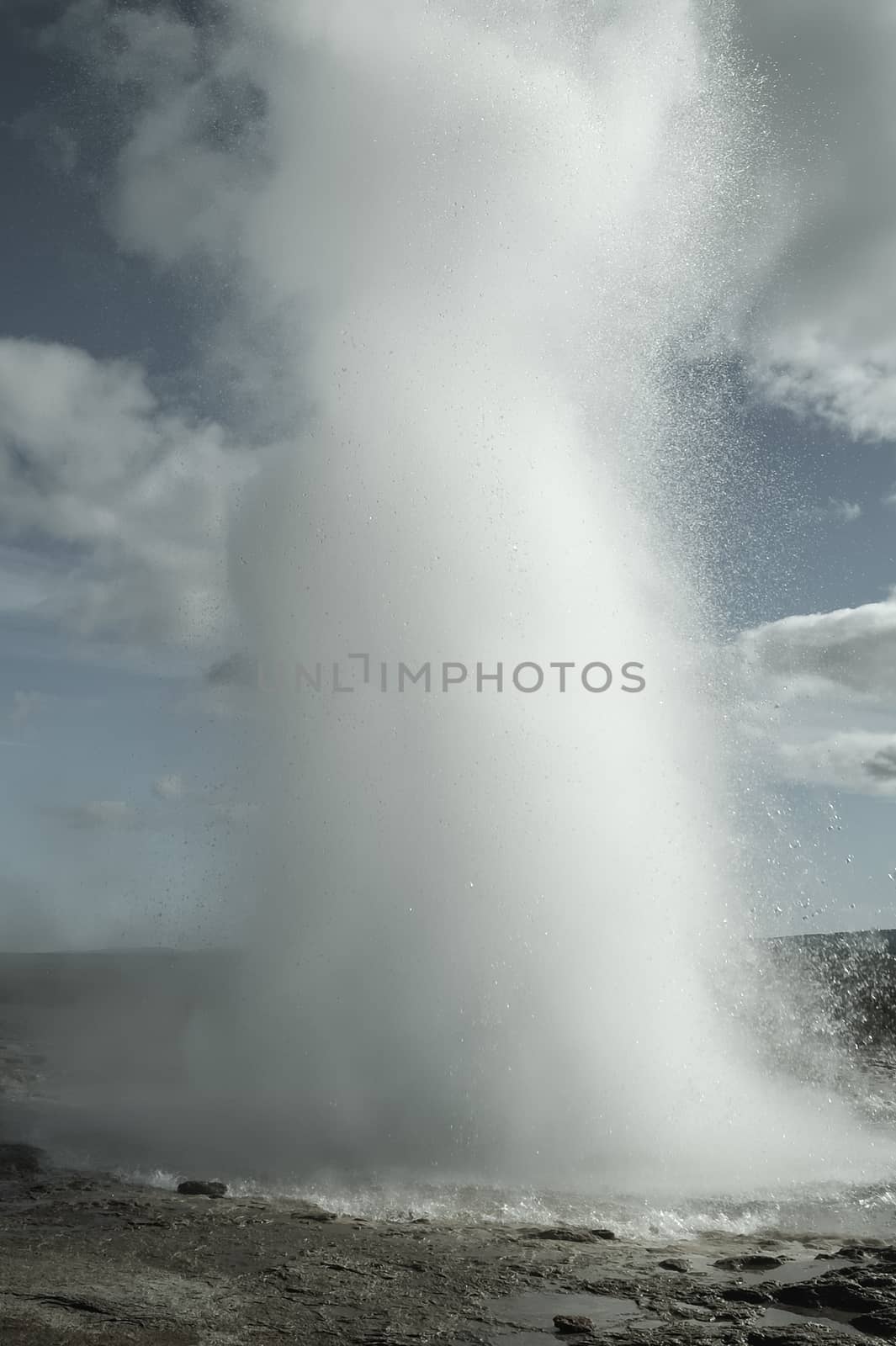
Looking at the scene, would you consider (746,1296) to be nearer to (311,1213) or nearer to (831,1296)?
(831,1296)

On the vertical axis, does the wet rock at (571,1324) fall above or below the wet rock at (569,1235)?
below

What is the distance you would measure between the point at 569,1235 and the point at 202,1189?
4404mm

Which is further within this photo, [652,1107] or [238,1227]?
[652,1107]

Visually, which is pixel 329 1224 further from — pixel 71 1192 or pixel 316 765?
pixel 316 765

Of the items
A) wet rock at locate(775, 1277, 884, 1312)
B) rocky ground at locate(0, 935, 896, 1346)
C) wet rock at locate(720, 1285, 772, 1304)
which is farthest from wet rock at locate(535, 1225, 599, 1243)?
wet rock at locate(775, 1277, 884, 1312)

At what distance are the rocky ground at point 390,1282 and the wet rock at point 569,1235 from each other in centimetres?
2

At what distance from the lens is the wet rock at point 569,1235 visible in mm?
9727

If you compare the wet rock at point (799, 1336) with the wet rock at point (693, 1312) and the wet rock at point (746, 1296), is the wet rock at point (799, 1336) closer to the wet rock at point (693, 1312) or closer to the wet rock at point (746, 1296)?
the wet rock at point (693, 1312)

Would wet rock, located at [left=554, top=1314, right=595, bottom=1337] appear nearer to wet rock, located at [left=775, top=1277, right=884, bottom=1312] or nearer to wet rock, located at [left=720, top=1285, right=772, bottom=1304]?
wet rock, located at [left=720, top=1285, right=772, bottom=1304]

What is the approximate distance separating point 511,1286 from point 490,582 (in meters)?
12.8

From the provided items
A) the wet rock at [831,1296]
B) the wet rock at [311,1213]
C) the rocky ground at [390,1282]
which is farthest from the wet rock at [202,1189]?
the wet rock at [831,1296]

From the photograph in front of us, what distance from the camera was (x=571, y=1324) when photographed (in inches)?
293

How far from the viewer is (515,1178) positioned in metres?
11.9

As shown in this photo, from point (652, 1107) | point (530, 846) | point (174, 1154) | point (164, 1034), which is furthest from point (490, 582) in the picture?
point (164, 1034)
